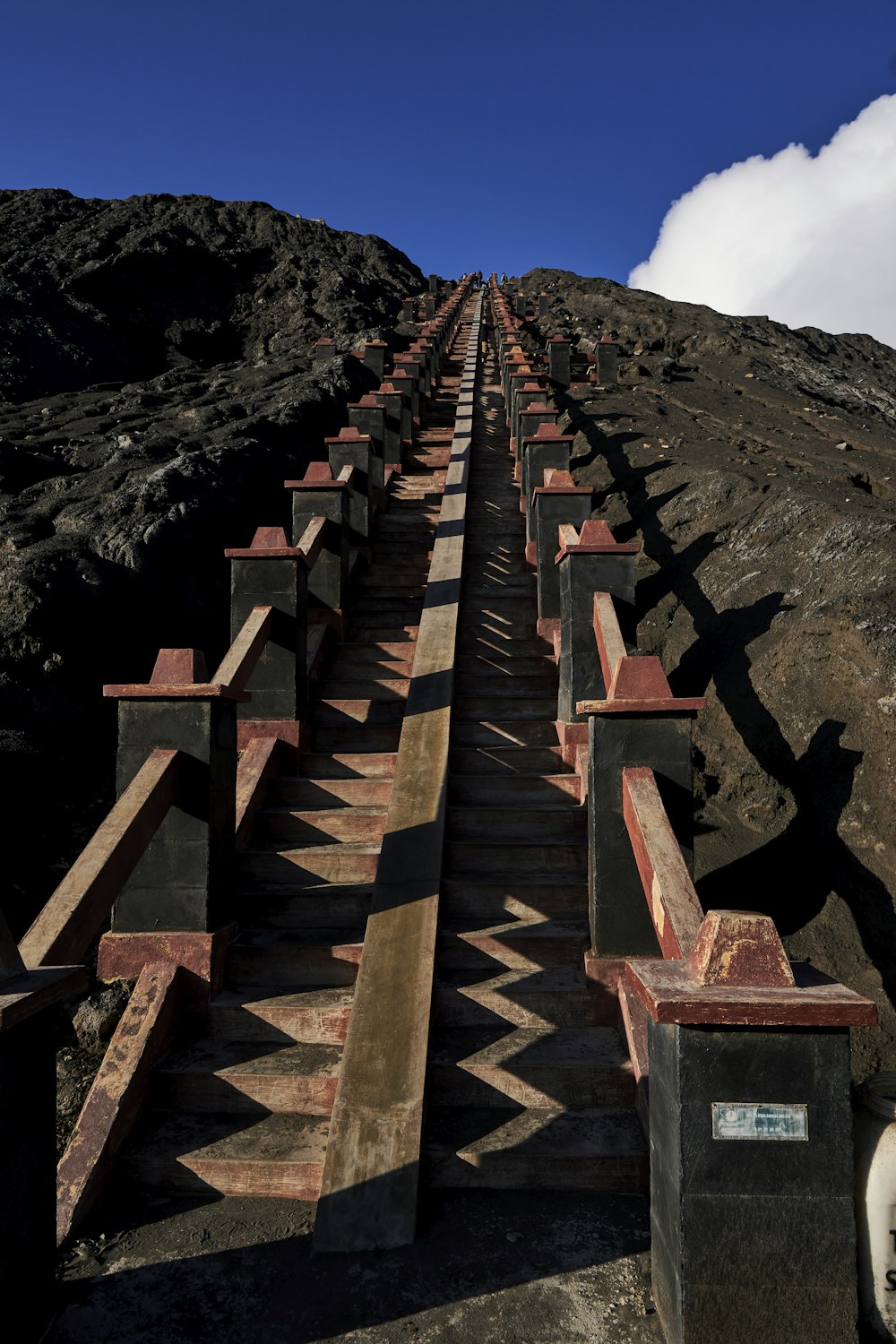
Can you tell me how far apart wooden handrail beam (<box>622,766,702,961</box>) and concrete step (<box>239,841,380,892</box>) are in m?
1.63

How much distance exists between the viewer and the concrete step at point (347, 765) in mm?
6027

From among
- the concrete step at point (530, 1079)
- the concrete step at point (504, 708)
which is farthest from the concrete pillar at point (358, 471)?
the concrete step at point (530, 1079)

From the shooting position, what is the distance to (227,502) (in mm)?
10062

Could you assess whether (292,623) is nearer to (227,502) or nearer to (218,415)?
(227,502)

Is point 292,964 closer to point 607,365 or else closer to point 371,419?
point 371,419

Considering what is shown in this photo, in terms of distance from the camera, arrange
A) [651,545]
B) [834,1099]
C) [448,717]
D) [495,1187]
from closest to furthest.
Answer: [834,1099] < [495,1187] < [448,717] < [651,545]

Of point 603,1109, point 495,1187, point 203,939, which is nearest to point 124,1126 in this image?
point 203,939

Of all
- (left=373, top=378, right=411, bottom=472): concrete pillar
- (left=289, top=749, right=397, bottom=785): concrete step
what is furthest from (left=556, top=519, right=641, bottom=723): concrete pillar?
(left=373, top=378, right=411, bottom=472): concrete pillar

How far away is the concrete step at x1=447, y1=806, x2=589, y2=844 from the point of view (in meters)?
5.38

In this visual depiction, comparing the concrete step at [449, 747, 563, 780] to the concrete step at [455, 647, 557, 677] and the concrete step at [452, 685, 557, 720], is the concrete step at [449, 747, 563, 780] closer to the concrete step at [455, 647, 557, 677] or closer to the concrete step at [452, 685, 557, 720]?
the concrete step at [452, 685, 557, 720]

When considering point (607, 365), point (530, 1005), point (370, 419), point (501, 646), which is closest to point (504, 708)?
point (501, 646)

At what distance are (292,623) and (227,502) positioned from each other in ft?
13.8

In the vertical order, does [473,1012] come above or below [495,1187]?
above

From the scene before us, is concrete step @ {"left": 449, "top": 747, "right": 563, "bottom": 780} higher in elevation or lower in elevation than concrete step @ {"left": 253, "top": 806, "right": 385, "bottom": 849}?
higher
